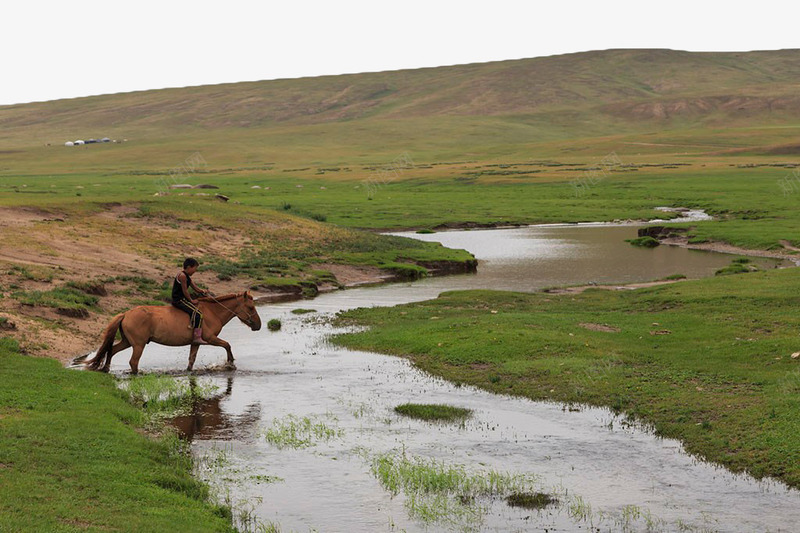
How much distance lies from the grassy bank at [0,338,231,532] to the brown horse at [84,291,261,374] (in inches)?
128

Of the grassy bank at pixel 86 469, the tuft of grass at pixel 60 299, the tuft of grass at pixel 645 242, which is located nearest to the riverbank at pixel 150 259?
the tuft of grass at pixel 60 299

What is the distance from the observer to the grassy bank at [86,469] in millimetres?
12750

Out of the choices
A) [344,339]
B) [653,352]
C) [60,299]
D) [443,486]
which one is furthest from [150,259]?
[443,486]

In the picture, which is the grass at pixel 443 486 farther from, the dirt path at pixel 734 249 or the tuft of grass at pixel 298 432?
the dirt path at pixel 734 249

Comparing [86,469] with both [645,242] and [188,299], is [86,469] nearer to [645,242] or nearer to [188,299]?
[188,299]

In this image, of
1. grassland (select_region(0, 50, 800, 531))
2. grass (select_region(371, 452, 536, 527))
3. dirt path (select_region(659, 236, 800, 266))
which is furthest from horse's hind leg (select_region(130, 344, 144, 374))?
dirt path (select_region(659, 236, 800, 266))

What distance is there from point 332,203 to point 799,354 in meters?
78.3

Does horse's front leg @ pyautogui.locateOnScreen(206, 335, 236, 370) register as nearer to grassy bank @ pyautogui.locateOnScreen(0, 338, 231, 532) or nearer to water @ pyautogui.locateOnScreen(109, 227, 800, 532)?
water @ pyautogui.locateOnScreen(109, 227, 800, 532)

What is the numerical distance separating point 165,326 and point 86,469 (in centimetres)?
940

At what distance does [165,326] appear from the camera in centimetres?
2405

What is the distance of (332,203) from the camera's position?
98.6 m

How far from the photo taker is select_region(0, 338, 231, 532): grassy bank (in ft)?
41.8

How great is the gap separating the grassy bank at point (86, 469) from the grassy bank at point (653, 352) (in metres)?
9.55

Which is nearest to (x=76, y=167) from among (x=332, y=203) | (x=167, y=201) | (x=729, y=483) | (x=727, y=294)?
(x=332, y=203)
